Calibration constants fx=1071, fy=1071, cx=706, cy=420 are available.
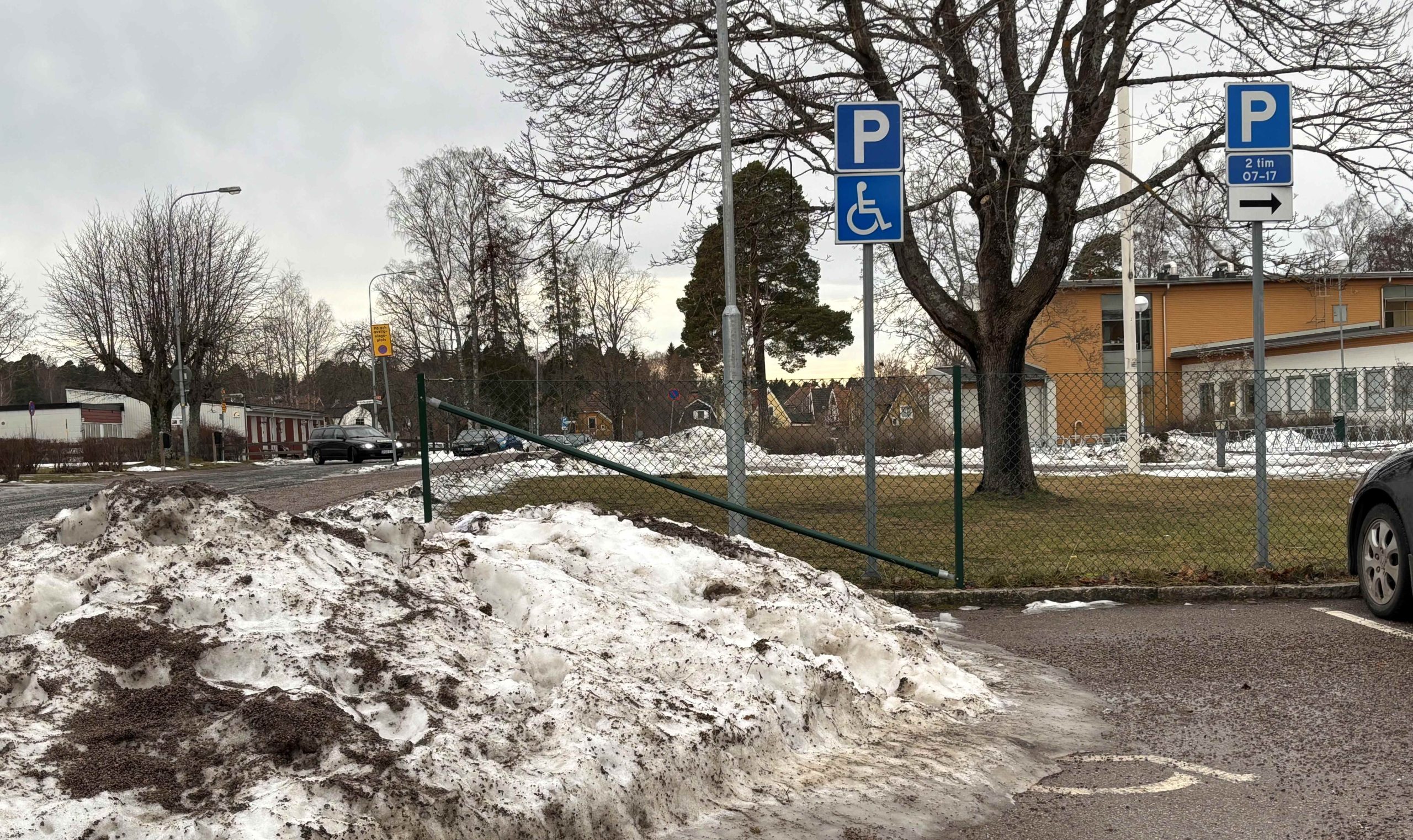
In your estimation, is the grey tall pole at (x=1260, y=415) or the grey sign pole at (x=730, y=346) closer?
the grey sign pole at (x=730, y=346)

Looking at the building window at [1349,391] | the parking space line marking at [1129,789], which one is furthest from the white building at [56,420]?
the parking space line marking at [1129,789]

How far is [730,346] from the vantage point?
9.27 meters

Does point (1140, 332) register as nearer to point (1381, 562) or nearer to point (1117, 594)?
point (1117, 594)

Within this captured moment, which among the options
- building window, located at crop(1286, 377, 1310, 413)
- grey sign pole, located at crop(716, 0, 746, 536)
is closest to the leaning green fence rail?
grey sign pole, located at crop(716, 0, 746, 536)

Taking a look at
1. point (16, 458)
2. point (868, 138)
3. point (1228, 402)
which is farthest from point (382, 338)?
point (868, 138)

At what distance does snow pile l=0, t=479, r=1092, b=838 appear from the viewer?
317cm

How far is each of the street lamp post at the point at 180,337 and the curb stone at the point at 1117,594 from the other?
37.9 meters

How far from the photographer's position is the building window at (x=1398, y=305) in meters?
47.7

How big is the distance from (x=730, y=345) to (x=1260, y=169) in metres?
4.57

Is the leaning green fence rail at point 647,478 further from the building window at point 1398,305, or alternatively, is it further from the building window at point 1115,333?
the building window at point 1398,305

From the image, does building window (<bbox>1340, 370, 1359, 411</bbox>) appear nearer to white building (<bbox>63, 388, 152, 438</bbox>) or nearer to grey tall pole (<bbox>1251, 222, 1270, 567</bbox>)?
grey tall pole (<bbox>1251, 222, 1270, 567</bbox>)

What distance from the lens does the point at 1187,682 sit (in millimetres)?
5438

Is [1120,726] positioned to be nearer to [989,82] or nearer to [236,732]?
[236,732]

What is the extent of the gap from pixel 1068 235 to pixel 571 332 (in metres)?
46.5
